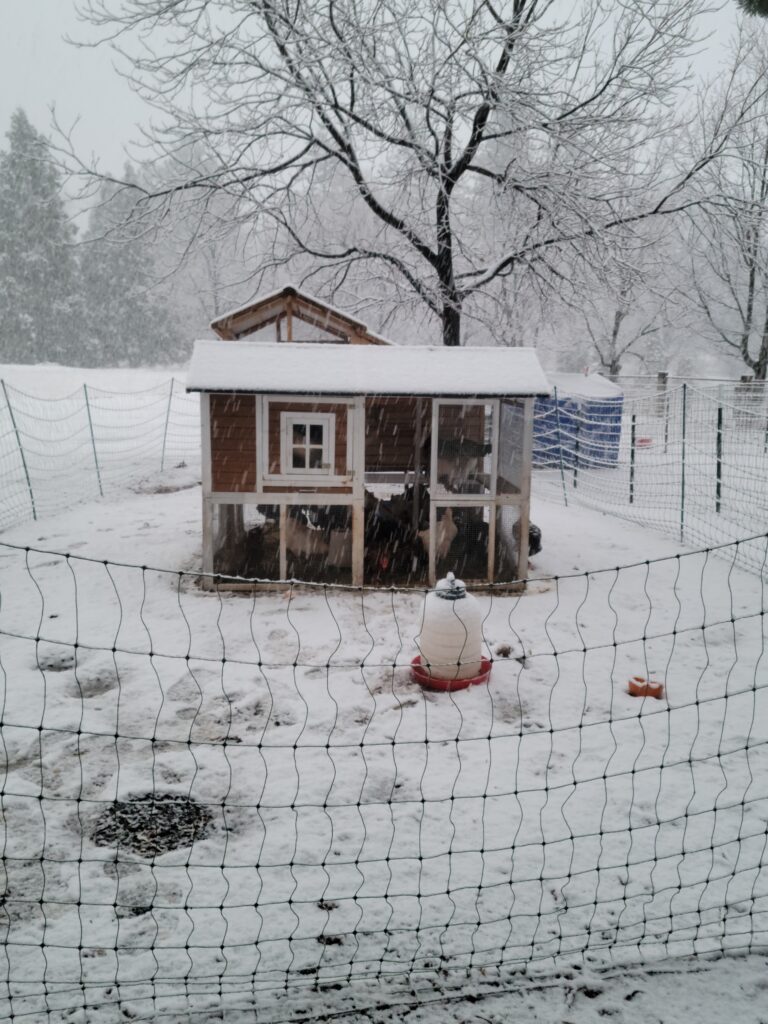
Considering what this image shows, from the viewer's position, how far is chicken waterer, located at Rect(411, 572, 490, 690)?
5242mm

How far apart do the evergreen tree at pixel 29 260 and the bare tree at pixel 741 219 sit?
29417 millimetres

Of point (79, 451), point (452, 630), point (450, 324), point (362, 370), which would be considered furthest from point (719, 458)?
point (79, 451)

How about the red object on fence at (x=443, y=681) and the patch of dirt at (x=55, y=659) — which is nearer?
the red object on fence at (x=443, y=681)

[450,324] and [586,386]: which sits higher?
[450,324]

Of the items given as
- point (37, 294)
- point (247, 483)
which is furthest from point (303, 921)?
point (37, 294)

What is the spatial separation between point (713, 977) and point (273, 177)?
12.6 m

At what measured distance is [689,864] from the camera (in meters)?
3.49

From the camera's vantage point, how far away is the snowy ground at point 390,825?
2826 millimetres

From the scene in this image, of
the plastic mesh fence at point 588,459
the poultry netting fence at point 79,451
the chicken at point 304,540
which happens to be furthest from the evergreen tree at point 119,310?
the chicken at point 304,540

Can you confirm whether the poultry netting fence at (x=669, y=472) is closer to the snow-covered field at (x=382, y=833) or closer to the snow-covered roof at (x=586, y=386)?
the snow-covered roof at (x=586, y=386)

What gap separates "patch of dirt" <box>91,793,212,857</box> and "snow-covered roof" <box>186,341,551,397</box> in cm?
422

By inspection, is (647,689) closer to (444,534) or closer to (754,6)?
(444,534)

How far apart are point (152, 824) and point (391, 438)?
23.6 ft

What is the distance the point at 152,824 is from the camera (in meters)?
3.79
